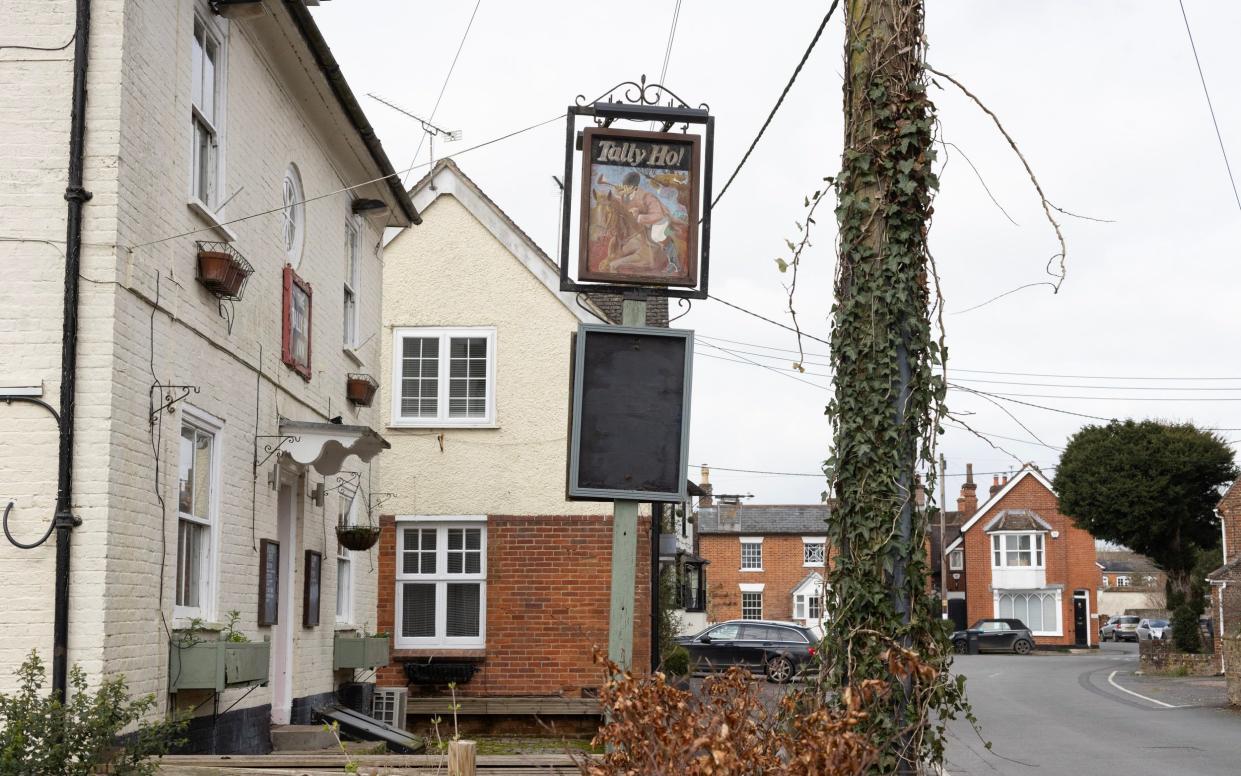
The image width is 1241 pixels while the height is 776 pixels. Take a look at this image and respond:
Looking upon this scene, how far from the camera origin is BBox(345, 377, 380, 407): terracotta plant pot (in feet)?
50.7

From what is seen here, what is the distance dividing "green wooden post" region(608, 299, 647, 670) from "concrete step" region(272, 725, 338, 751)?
6.33 meters

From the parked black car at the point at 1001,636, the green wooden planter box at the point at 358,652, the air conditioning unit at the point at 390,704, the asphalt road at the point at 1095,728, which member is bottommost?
the parked black car at the point at 1001,636

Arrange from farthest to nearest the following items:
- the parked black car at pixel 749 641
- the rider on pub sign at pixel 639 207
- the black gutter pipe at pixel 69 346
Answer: the parked black car at pixel 749 641, the black gutter pipe at pixel 69 346, the rider on pub sign at pixel 639 207

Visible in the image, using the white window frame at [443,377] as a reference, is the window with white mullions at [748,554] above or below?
below

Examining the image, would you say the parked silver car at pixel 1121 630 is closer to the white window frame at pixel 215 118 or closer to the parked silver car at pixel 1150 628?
the parked silver car at pixel 1150 628

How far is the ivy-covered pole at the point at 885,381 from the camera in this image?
249 inches

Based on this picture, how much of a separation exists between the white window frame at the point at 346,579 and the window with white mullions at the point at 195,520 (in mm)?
5228

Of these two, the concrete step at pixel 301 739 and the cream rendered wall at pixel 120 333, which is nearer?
the cream rendered wall at pixel 120 333

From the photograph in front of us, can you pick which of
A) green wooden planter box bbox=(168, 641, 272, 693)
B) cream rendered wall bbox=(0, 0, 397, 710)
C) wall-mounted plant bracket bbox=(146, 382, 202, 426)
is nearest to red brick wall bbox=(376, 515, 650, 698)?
cream rendered wall bbox=(0, 0, 397, 710)

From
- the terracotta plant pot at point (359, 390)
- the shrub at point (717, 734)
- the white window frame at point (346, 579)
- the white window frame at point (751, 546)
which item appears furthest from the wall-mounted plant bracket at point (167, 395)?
the white window frame at point (751, 546)

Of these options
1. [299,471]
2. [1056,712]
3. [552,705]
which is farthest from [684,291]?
[1056,712]

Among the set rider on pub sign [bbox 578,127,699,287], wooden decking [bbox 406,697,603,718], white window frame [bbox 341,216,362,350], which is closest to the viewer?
rider on pub sign [bbox 578,127,699,287]

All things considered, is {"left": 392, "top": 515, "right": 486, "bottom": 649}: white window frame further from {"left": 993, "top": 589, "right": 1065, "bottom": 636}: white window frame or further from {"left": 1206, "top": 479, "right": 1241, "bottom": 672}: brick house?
{"left": 993, "top": 589, "right": 1065, "bottom": 636}: white window frame

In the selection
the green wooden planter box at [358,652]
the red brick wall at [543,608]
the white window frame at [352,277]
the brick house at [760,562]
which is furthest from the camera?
the brick house at [760,562]
